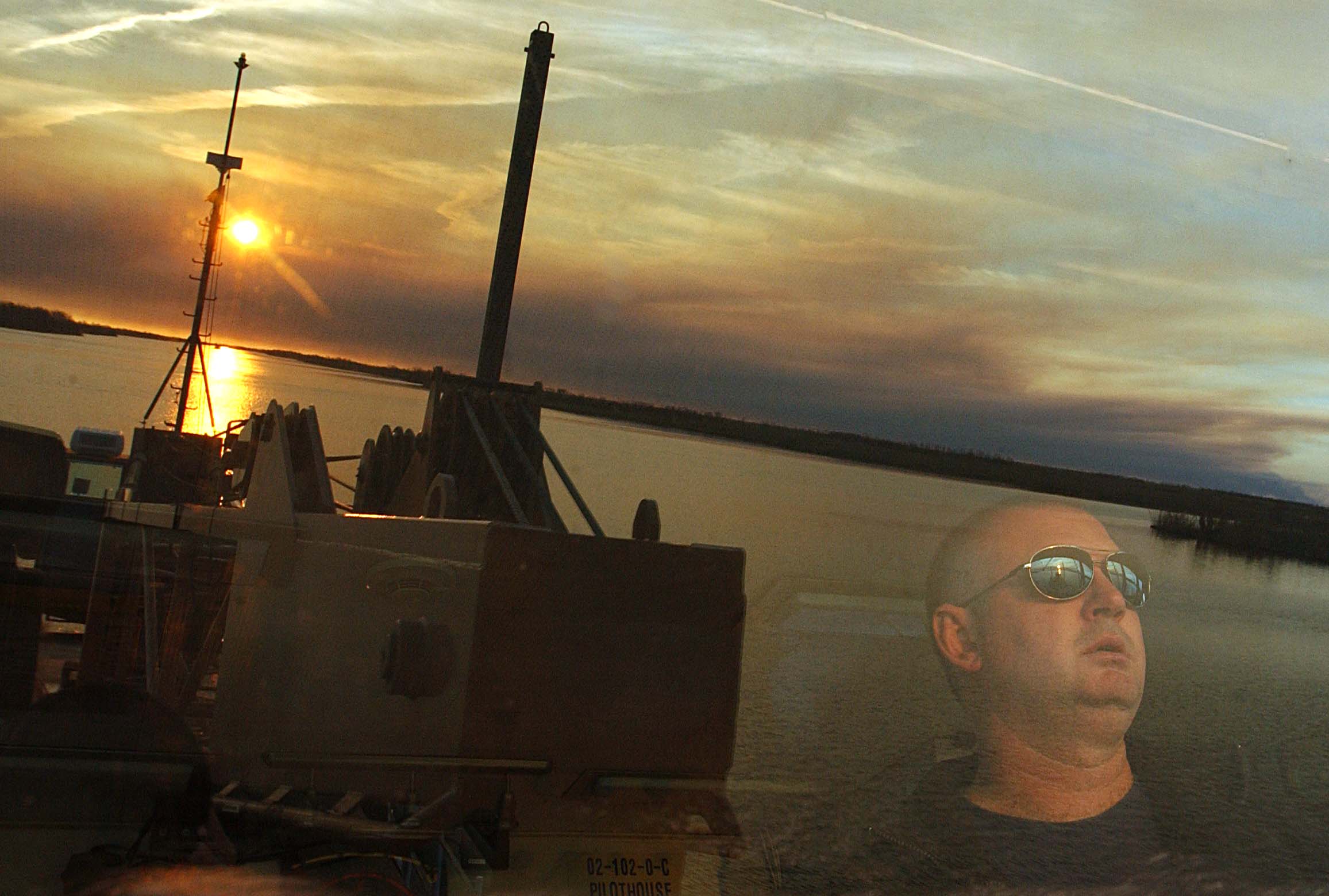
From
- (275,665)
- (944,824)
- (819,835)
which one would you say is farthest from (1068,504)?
(275,665)

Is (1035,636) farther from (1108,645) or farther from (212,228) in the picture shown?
(212,228)

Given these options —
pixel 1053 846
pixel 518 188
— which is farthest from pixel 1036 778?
pixel 518 188

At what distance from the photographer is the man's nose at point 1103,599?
7.82ft

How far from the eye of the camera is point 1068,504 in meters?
2.62

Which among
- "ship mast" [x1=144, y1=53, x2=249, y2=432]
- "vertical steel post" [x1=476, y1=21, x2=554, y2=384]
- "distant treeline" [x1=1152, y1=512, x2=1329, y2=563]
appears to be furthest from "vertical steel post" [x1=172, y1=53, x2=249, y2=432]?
"distant treeline" [x1=1152, y1=512, x2=1329, y2=563]

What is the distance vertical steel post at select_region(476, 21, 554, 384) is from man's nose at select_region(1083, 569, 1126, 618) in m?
1.30

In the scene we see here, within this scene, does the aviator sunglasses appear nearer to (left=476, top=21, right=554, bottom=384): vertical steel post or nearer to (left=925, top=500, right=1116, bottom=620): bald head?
(left=925, top=500, right=1116, bottom=620): bald head

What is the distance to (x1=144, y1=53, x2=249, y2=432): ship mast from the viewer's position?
2064 millimetres

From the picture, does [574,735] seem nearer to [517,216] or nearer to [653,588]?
[653,588]

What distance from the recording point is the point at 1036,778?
248 cm

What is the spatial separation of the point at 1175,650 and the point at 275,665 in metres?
2.42

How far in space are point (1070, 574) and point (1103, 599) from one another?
9 cm

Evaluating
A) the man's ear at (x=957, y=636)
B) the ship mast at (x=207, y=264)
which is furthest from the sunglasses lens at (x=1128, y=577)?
the ship mast at (x=207, y=264)

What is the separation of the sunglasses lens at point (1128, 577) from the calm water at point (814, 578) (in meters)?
0.10
